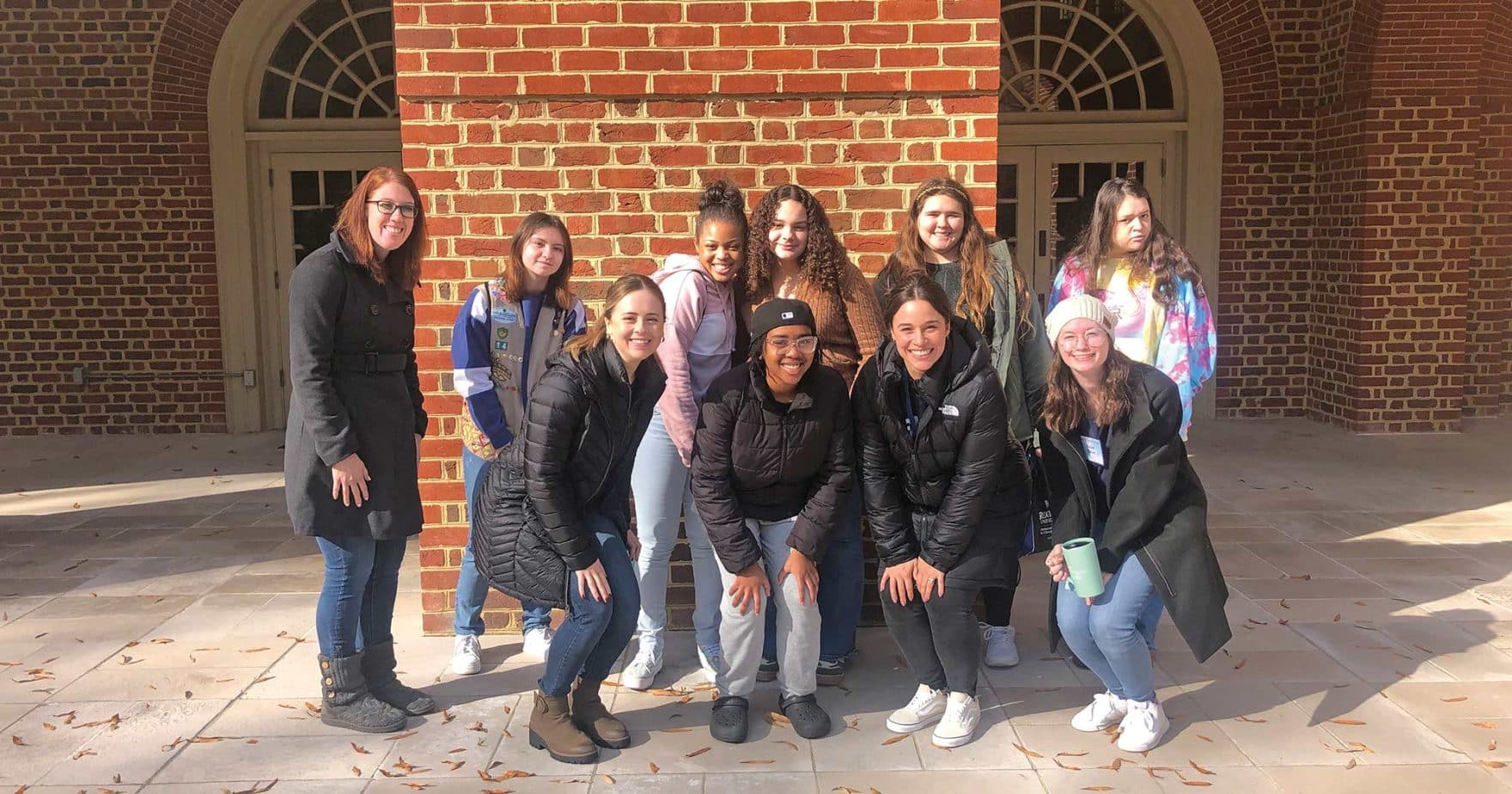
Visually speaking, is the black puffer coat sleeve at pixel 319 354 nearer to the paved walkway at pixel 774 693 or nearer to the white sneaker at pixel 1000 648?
the paved walkway at pixel 774 693

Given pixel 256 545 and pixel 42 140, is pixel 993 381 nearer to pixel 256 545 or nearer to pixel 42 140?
pixel 256 545

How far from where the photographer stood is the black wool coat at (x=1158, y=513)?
352cm

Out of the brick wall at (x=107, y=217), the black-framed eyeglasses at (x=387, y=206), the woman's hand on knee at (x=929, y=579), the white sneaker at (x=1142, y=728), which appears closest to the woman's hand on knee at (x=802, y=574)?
the woman's hand on knee at (x=929, y=579)

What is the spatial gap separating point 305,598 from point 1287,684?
3966 mm

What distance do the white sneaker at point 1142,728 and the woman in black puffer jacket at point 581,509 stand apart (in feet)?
4.97

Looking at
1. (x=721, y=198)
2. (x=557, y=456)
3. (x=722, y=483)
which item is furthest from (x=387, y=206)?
(x=722, y=483)

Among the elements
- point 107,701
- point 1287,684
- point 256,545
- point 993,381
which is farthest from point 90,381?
point 1287,684

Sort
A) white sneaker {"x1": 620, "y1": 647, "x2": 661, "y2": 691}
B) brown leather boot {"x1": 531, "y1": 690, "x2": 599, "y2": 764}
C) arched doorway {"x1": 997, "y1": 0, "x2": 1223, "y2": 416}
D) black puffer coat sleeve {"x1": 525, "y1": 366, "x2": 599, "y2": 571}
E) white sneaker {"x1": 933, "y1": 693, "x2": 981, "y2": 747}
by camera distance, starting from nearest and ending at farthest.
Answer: black puffer coat sleeve {"x1": 525, "y1": 366, "x2": 599, "y2": 571} → brown leather boot {"x1": 531, "y1": 690, "x2": 599, "y2": 764} → white sneaker {"x1": 933, "y1": 693, "x2": 981, "y2": 747} → white sneaker {"x1": 620, "y1": 647, "x2": 661, "y2": 691} → arched doorway {"x1": 997, "y1": 0, "x2": 1223, "y2": 416}

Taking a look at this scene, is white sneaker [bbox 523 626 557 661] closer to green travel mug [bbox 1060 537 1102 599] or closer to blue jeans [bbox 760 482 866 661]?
blue jeans [bbox 760 482 866 661]

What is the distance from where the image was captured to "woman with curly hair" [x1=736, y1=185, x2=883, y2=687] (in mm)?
3920

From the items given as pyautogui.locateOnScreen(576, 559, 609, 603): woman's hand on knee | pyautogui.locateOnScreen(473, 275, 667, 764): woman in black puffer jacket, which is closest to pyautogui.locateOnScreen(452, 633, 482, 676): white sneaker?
pyautogui.locateOnScreen(473, 275, 667, 764): woman in black puffer jacket

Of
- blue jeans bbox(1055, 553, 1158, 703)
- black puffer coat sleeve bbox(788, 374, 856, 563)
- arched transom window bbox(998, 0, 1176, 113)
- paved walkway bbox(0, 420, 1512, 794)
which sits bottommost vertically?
paved walkway bbox(0, 420, 1512, 794)

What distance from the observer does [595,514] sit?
142 inches

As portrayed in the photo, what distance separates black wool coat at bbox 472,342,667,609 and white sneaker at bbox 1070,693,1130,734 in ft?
5.17
